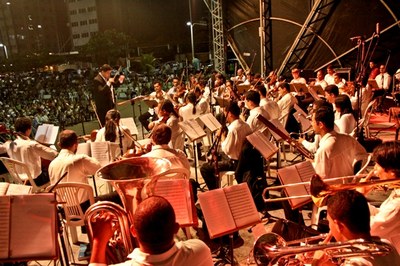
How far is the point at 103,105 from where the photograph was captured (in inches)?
363

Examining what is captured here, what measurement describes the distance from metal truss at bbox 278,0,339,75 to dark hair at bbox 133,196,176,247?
1466 cm

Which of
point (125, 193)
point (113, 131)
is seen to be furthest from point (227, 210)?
point (113, 131)

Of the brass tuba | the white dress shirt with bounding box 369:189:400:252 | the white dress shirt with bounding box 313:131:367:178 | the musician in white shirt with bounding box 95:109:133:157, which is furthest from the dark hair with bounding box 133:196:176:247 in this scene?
the musician in white shirt with bounding box 95:109:133:157

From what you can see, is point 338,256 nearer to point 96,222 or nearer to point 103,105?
point 96,222

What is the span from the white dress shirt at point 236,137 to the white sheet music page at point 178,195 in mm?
2292

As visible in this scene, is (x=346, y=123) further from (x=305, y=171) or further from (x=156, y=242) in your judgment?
(x=156, y=242)

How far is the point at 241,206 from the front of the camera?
11.7 ft

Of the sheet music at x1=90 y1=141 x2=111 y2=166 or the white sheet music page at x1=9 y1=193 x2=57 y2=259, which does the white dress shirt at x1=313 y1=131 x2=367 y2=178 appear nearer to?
the white sheet music page at x1=9 y1=193 x2=57 y2=259

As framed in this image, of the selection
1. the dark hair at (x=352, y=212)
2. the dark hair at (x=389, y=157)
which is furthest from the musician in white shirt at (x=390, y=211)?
the dark hair at (x=352, y=212)

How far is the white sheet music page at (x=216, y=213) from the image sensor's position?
3.36 m

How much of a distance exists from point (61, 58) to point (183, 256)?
32966 mm

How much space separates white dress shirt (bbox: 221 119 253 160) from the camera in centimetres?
585

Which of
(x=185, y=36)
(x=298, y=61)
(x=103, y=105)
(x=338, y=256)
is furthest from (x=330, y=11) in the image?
(x=185, y=36)

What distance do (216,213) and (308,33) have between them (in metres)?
13.9
